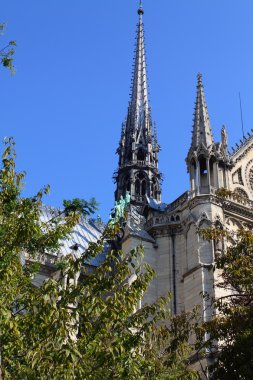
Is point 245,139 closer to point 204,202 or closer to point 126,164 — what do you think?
point 204,202

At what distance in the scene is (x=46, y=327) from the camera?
10414mm

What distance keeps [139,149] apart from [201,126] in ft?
73.0

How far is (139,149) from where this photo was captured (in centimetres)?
5372

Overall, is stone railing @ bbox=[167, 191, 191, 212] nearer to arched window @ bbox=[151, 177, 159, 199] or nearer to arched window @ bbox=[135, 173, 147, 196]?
arched window @ bbox=[135, 173, 147, 196]

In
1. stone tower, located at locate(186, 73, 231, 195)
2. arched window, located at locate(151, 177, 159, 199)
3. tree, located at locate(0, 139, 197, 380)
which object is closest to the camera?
tree, located at locate(0, 139, 197, 380)

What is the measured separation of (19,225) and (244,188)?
2156cm

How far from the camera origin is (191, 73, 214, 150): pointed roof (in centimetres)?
3092

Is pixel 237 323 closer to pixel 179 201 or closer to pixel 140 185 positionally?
pixel 179 201

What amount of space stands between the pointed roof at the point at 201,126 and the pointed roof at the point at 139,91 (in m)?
23.2

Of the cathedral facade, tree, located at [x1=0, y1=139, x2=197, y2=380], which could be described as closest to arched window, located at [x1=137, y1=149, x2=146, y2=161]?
the cathedral facade

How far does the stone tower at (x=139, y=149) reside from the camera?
5044 centimetres

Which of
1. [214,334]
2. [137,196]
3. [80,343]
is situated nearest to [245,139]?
[137,196]

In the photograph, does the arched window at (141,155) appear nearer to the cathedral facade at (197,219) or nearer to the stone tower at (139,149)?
the stone tower at (139,149)

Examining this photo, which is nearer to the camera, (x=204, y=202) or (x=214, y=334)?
(x=214, y=334)
